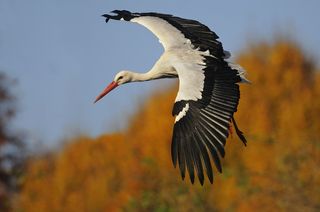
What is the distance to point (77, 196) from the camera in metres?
37.9

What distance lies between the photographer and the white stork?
10.8 meters

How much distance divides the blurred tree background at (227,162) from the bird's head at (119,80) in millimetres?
6242

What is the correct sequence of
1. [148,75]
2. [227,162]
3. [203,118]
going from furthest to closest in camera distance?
1. [227,162]
2. [148,75]
3. [203,118]

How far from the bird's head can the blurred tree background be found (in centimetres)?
624

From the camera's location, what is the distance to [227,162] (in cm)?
3100

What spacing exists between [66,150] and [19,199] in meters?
4.88

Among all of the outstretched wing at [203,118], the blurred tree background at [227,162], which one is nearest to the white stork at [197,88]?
the outstretched wing at [203,118]

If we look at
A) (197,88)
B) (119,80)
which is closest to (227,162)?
(119,80)

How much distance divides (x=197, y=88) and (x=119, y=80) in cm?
245

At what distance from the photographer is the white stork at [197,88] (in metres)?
10.8

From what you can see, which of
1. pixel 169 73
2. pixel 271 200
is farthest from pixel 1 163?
pixel 169 73

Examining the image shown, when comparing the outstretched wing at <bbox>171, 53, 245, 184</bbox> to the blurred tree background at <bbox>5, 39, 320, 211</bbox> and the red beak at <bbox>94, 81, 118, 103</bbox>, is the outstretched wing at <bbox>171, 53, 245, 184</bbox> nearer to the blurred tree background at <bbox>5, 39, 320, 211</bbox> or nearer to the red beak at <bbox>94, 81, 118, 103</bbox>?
the red beak at <bbox>94, 81, 118, 103</bbox>

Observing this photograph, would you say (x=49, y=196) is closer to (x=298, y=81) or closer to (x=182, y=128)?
(x=298, y=81)

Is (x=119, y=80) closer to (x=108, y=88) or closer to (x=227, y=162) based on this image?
(x=108, y=88)
